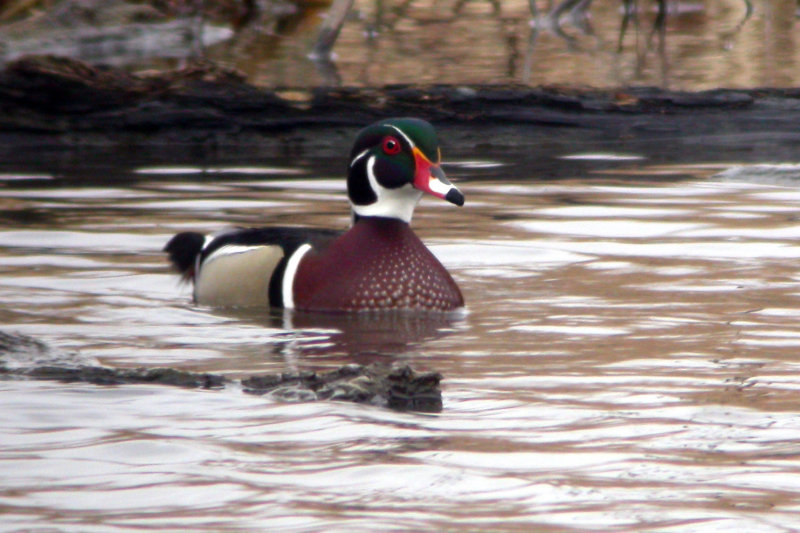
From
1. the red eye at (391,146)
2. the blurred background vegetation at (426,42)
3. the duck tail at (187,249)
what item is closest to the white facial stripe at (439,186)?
the red eye at (391,146)

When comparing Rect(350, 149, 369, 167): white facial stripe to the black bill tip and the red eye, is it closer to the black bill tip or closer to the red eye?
the red eye

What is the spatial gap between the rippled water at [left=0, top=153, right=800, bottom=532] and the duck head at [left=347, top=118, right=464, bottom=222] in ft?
2.09

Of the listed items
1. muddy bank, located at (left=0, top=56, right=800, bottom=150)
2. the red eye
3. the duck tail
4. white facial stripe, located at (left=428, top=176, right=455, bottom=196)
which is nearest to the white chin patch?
the red eye

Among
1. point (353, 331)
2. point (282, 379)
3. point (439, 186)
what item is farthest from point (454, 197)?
point (282, 379)

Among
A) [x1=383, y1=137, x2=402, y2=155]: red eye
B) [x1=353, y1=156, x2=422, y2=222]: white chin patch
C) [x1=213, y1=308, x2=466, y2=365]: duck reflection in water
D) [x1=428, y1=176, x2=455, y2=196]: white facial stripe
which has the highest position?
[x1=383, y1=137, x2=402, y2=155]: red eye

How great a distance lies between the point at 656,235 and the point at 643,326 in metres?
2.72

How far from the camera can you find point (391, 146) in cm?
749

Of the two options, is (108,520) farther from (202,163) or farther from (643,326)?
(202,163)

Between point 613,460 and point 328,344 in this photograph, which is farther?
point 328,344

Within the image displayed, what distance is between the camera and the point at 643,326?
686 centimetres

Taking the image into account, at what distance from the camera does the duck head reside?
743cm

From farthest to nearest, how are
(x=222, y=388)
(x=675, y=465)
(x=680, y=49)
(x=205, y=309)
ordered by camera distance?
1. (x=680, y=49)
2. (x=205, y=309)
3. (x=222, y=388)
4. (x=675, y=465)

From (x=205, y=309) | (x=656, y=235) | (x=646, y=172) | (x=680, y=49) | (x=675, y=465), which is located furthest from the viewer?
(x=680, y=49)

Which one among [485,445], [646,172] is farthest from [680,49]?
[485,445]
